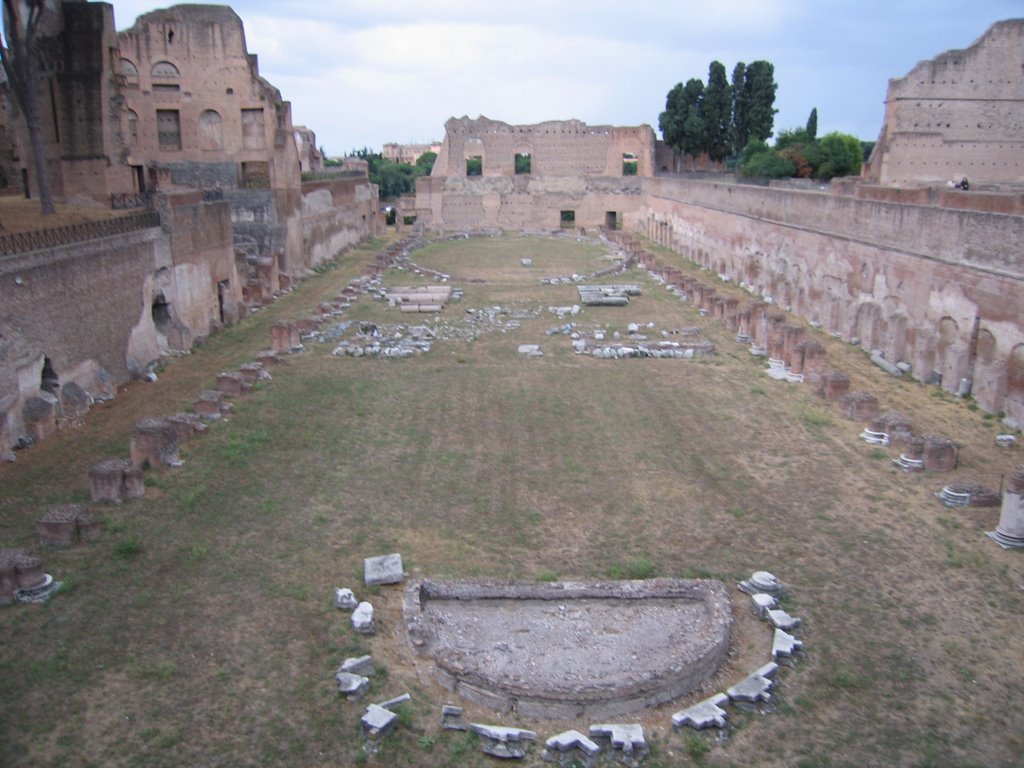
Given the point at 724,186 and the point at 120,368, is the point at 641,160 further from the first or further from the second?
the point at 120,368

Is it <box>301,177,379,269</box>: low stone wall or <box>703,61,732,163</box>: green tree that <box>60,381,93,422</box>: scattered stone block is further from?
<box>703,61,732,163</box>: green tree

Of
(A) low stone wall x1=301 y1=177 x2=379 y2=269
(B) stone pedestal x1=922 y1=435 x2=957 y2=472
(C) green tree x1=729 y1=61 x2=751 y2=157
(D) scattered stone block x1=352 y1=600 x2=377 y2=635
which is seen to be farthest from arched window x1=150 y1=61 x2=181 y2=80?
(C) green tree x1=729 y1=61 x2=751 y2=157

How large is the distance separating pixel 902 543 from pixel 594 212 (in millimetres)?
37323

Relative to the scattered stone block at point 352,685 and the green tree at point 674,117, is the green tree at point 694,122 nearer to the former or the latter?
the green tree at point 674,117

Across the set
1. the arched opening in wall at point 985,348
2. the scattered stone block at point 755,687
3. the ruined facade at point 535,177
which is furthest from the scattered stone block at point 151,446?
the ruined facade at point 535,177

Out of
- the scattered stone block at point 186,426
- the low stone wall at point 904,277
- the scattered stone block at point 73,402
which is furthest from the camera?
the low stone wall at point 904,277

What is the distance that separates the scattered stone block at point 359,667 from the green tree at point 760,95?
1752 inches

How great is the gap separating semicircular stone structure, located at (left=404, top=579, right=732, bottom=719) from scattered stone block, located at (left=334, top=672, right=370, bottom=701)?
549 millimetres

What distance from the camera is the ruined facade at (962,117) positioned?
26.0m

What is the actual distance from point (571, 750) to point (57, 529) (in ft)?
18.0

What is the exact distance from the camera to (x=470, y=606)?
7.61 metres

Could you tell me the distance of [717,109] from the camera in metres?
46.9

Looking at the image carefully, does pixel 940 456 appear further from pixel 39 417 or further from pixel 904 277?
pixel 39 417

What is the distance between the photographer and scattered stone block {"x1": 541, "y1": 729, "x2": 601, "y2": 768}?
575 cm
